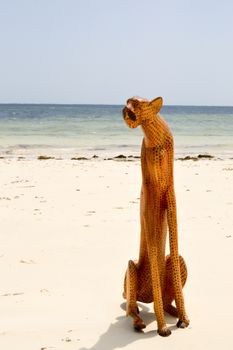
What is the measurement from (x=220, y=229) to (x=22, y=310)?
138 inches

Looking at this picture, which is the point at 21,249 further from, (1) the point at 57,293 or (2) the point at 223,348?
(2) the point at 223,348

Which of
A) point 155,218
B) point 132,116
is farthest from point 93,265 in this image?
point 132,116

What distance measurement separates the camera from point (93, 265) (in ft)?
18.0

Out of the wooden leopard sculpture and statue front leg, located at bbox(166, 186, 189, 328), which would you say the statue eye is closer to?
the wooden leopard sculpture

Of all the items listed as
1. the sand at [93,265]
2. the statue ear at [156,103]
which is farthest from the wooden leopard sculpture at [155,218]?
the sand at [93,265]

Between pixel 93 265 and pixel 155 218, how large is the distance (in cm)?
200

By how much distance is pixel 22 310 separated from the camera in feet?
14.0

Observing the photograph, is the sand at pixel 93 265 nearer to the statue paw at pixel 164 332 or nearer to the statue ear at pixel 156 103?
the statue paw at pixel 164 332

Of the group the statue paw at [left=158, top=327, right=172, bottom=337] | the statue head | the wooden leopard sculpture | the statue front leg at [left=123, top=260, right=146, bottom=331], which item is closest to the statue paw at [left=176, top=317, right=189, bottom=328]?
the wooden leopard sculpture

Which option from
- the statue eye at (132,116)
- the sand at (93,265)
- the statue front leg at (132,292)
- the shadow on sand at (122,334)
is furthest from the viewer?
the statue front leg at (132,292)

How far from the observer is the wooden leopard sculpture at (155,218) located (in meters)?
3.48

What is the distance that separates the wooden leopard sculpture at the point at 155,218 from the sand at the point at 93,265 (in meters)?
0.24

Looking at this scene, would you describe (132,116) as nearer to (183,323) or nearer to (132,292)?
(132,292)

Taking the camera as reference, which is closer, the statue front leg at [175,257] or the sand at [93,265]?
the statue front leg at [175,257]
